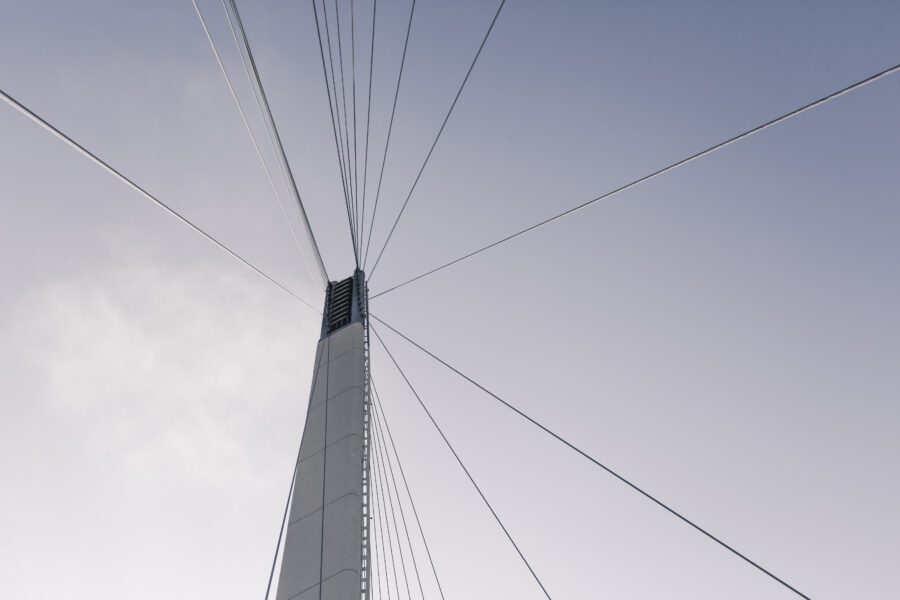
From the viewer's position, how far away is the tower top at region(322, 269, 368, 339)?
34.3 feet

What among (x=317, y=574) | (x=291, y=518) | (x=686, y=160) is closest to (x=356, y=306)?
(x=291, y=518)

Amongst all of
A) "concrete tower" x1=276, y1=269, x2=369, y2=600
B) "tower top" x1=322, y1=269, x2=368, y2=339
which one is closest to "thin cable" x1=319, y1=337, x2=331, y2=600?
"concrete tower" x1=276, y1=269, x2=369, y2=600

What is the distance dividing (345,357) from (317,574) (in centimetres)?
345

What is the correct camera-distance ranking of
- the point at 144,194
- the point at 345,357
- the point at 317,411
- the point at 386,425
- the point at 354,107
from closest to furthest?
1. the point at 144,194
2. the point at 317,411
3. the point at 345,357
4. the point at 386,425
5. the point at 354,107

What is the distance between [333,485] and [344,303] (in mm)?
4206

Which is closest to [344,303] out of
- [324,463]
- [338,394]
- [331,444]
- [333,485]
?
[338,394]

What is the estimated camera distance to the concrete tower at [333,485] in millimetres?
6633

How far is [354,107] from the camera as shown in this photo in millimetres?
11969

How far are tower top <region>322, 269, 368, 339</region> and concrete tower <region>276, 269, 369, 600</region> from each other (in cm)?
20

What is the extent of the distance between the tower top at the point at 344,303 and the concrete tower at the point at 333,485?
203mm

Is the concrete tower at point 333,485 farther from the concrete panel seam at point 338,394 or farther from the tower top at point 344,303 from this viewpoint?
the tower top at point 344,303

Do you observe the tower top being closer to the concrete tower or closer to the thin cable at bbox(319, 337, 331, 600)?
the concrete tower

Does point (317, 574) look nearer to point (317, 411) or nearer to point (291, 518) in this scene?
point (291, 518)

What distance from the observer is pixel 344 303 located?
11.1 m
